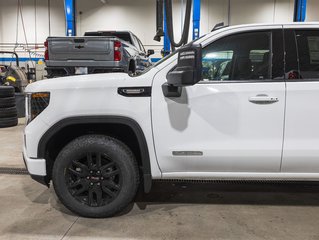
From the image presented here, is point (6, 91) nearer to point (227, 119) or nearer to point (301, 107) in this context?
point (227, 119)

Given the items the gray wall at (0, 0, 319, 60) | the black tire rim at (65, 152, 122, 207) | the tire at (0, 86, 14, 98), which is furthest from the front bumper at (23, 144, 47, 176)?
the gray wall at (0, 0, 319, 60)

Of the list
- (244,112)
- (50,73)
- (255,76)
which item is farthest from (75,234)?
(50,73)

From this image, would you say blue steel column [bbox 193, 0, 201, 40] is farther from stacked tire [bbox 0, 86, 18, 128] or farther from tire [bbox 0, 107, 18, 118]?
tire [bbox 0, 107, 18, 118]

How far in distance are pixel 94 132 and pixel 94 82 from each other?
506 mm

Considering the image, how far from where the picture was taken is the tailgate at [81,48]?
23.7 ft

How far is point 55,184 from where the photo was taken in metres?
3.05

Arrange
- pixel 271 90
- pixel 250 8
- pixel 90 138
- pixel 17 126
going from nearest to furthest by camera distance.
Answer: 1. pixel 271 90
2. pixel 90 138
3. pixel 17 126
4. pixel 250 8

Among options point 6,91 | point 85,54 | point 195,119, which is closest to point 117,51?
point 85,54

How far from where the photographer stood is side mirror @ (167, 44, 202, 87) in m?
2.53

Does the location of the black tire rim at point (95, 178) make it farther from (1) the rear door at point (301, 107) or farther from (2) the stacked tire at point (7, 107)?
(2) the stacked tire at point (7, 107)

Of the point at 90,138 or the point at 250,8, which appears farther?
the point at 250,8

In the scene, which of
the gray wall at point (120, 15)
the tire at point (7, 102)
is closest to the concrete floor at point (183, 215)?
the tire at point (7, 102)

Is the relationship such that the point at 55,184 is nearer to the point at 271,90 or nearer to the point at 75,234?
the point at 75,234

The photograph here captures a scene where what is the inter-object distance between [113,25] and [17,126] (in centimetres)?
1223
